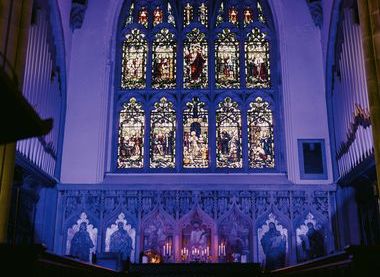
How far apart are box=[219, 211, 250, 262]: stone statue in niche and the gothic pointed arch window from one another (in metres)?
1.38

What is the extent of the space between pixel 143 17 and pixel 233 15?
261 cm

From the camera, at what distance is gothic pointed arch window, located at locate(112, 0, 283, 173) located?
1327 cm

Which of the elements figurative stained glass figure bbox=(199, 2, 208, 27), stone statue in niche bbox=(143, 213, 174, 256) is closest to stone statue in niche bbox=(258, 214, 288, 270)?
stone statue in niche bbox=(143, 213, 174, 256)

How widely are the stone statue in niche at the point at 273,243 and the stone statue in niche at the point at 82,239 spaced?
160 inches

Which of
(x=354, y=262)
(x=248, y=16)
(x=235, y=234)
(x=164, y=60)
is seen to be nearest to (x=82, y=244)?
(x=235, y=234)

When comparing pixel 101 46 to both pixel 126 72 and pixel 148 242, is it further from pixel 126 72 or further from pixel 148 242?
pixel 148 242

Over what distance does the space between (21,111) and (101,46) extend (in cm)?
1113

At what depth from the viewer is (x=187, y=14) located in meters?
14.6

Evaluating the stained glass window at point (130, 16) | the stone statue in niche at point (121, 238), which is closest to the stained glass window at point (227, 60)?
the stained glass window at point (130, 16)

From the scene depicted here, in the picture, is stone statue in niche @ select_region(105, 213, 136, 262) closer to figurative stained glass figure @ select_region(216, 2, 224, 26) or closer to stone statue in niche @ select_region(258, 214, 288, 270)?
stone statue in niche @ select_region(258, 214, 288, 270)

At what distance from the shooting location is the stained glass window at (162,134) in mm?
13250

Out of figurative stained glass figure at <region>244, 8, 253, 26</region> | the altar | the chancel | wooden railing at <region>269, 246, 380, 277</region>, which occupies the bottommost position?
the altar

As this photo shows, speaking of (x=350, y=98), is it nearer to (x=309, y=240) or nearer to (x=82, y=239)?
(x=309, y=240)

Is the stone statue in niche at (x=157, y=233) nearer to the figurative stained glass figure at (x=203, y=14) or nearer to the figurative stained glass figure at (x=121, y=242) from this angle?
the figurative stained glass figure at (x=121, y=242)
